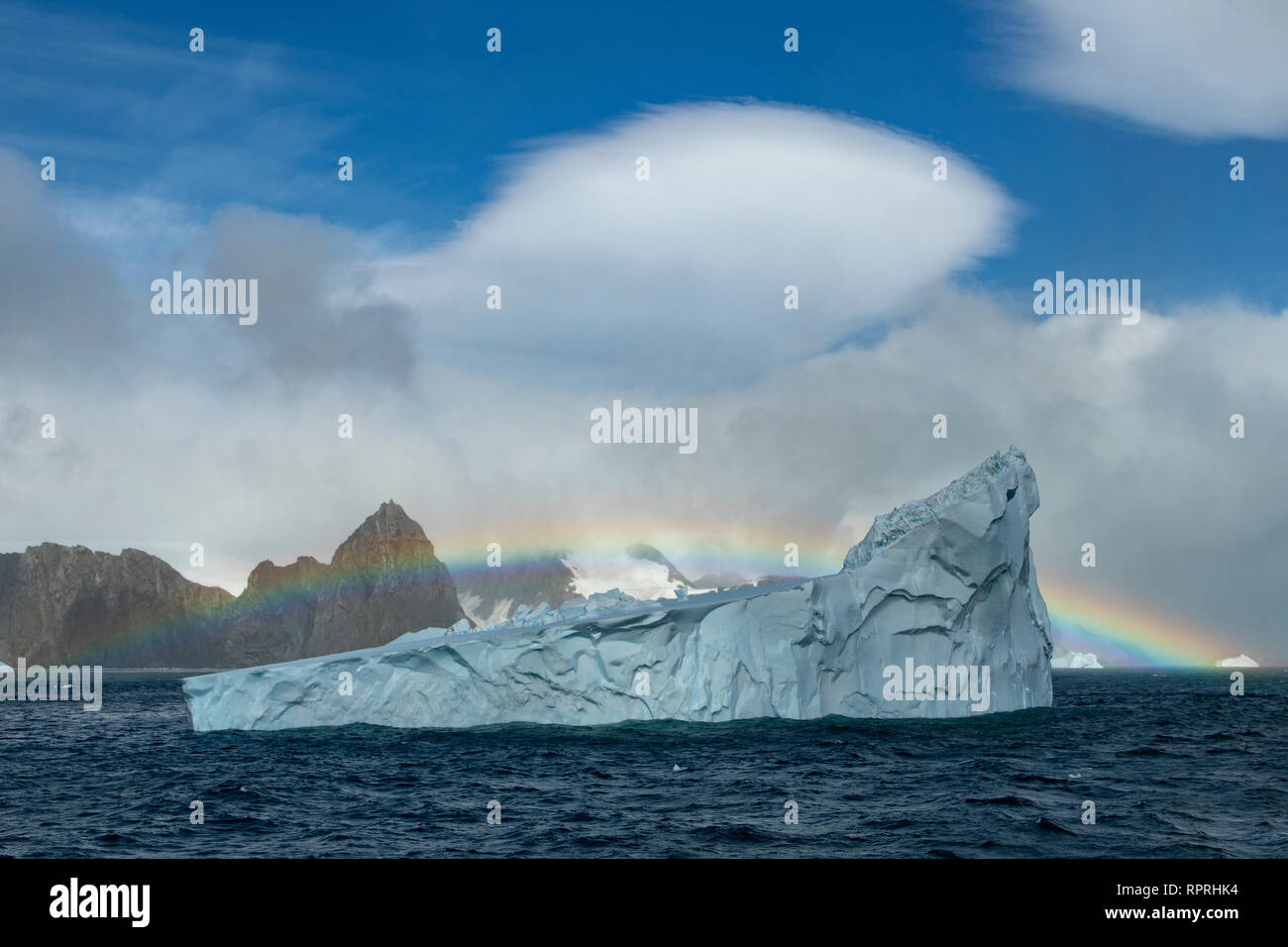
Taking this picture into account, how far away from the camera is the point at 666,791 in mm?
19109

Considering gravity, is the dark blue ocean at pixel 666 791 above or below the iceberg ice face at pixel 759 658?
below

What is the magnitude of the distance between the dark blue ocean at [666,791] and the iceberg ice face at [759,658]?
835 millimetres

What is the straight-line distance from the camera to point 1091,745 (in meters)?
26.0

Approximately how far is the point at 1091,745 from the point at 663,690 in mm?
11085

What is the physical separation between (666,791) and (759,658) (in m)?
9.87

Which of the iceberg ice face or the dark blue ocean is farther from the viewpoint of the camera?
the iceberg ice face

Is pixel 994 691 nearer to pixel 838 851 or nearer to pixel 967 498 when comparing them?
pixel 967 498

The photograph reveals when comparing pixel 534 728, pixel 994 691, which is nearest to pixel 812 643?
pixel 994 691

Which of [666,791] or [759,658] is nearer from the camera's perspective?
[666,791]

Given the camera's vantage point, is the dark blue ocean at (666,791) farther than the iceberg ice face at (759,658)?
No

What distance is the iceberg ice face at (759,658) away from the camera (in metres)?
28.5

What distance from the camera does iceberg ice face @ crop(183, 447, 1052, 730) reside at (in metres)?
28.5

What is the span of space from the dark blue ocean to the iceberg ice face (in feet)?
2.74

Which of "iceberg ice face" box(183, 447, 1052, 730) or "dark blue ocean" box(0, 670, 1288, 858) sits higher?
"iceberg ice face" box(183, 447, 1052, 730)
